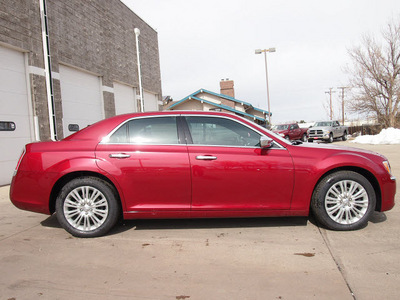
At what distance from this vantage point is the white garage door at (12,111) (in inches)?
324

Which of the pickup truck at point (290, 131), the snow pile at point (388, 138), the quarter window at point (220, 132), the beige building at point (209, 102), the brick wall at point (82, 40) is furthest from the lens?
the beige building at point (209, 102)

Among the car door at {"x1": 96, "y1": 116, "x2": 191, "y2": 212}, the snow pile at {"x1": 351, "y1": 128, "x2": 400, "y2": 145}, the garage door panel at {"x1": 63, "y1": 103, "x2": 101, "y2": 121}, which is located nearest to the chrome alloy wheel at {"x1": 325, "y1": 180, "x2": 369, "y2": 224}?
the car door at {"x1": 96, "y1": 116, "x2": 191, "y2": 212}

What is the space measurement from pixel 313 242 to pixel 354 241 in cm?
49

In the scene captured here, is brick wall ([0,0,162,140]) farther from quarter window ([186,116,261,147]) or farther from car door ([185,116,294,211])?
car door ([185,116,294,211])

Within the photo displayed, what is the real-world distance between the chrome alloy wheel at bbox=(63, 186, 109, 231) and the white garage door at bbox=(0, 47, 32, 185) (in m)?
5.75

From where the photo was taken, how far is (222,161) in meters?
3.69

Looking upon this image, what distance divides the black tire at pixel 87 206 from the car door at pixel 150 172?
0.67 ft

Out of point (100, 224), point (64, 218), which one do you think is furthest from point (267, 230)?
point (64, 218)

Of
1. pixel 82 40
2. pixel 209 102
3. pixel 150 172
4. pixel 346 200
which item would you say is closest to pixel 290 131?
pixel 209 102

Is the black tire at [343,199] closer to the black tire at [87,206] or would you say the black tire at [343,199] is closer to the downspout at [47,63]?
the black tire at [87,206]

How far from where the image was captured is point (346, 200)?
375cm

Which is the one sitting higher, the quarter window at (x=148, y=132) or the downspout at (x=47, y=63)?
the downspout at (x=47, y=63)

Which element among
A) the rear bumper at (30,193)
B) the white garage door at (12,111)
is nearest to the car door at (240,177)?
the rear bumper at (30,193)

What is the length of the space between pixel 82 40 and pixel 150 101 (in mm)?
7410
